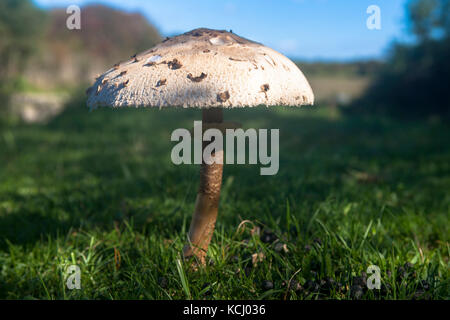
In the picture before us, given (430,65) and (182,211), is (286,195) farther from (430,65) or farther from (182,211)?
(430,65)

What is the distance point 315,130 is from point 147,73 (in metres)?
8.60

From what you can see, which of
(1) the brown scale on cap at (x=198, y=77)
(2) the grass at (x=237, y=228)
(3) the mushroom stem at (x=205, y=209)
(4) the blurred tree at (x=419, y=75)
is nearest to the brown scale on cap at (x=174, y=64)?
(1) the brown scale on cap at (x=198, y=77)

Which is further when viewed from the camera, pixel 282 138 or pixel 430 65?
pixel 430 65

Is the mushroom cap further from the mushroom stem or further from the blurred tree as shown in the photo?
the blurred tree

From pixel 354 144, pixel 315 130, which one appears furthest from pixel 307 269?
pixel 315 130

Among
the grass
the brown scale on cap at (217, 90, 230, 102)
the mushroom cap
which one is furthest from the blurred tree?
the brown scale on cap at (217, 90, 230, 102)

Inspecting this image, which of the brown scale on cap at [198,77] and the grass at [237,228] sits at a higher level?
the brown scale on cap at [198,77]

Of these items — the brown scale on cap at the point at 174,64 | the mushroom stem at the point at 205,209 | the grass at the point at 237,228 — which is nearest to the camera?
the brown scale on cap at the point at 174,64

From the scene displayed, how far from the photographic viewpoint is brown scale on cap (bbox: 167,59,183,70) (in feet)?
6.44

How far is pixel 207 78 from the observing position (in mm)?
1893

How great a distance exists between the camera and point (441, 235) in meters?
2.96

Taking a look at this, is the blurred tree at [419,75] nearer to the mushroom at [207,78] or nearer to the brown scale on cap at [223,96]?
the mushroom at [207,78]

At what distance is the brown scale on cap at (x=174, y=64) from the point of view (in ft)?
6.44
